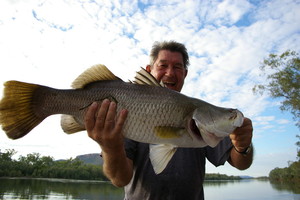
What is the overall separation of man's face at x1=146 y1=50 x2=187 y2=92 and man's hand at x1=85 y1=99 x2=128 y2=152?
6.68 feet

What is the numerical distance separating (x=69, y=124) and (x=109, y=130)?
0.48m

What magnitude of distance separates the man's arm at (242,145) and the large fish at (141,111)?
0.30 m

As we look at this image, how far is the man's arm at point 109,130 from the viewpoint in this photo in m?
2.53

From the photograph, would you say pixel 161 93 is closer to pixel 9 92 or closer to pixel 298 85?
pixel 9 92

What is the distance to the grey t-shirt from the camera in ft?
10.6

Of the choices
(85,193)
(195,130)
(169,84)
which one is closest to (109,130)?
(195,130)

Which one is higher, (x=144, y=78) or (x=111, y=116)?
(x=144, y=78)

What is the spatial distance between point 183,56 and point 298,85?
18489 mm

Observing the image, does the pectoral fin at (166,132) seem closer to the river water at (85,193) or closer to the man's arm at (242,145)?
the man's arm at (242,145)

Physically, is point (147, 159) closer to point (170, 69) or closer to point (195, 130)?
point (195, 130)

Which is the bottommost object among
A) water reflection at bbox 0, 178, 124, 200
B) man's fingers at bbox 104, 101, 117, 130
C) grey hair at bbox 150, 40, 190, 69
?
water reflection at bbox 0, 178, 124, 200

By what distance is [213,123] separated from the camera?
2438 millimetres

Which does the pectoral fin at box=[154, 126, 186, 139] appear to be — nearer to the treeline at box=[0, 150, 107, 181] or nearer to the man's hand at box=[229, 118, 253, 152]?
the man's hand at box=[229, 118, 253, 152]

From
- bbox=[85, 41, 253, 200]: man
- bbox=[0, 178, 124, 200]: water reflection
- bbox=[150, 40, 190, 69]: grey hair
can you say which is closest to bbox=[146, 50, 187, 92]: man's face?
bbox=[150, 40, 190, 69]: grey hair
